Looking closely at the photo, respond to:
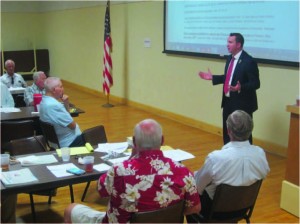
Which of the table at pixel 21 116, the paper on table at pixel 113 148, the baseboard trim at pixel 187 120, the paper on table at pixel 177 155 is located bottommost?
the baseboard trim at pixel 187 120

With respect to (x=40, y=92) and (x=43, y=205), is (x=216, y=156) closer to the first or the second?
(x=43, y=205)

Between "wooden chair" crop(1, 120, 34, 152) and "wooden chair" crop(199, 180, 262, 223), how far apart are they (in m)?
2.42

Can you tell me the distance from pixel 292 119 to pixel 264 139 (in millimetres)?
A: 2188

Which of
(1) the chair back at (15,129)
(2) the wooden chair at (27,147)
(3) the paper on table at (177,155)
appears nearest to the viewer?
(3) the paper on table at (177,155)

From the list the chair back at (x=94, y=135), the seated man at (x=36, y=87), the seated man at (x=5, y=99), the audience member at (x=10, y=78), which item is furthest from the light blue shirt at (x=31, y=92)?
the chair back at (x=94, y=135)

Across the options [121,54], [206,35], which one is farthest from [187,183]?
[121,54]

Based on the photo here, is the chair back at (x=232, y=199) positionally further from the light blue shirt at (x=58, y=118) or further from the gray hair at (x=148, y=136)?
the light blue shirt at (x=58, y=118)

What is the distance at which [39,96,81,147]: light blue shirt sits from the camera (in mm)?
3904

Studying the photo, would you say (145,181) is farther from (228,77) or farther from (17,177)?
(228,77)

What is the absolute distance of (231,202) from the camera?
2533 mm

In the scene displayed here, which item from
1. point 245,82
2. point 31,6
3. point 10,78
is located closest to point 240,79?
point 245,82

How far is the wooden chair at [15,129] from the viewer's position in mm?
4297

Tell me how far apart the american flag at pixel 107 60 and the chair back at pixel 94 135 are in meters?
5.06

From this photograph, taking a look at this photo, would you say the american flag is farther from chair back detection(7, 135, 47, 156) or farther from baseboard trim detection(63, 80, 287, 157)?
chair back detection(7, 135, 47, 156)
